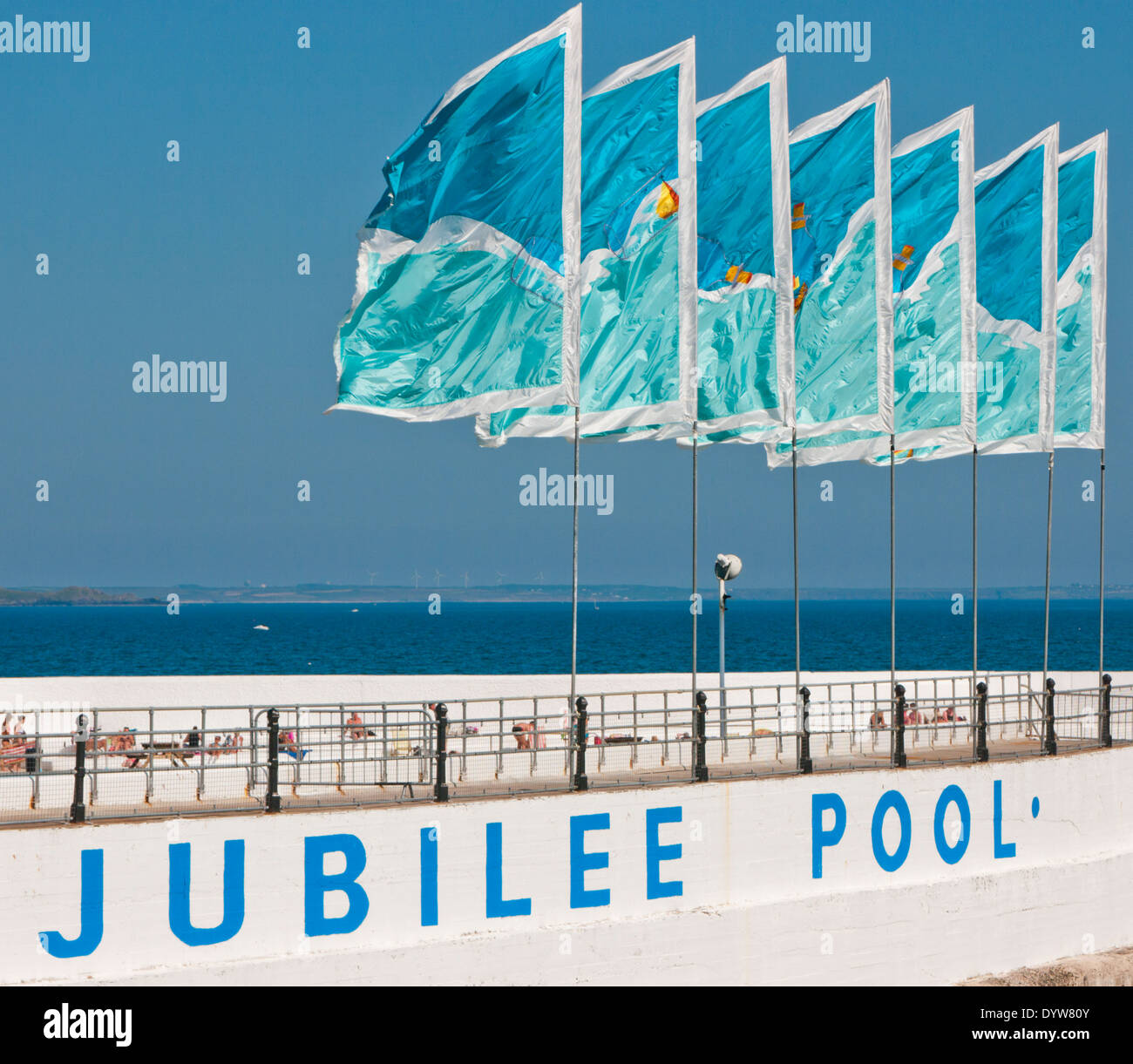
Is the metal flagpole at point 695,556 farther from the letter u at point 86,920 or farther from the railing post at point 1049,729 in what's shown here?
the letter u at point 86,920

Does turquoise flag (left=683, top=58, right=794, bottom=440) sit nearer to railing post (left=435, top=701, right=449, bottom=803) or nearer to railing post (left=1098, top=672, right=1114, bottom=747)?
railing post (left=435, top=701, right=449, bottom=803)

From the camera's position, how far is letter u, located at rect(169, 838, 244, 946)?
12.4 metres

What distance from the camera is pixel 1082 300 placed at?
22297 millimetres

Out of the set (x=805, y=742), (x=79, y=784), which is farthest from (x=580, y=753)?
(x=79, y=784)

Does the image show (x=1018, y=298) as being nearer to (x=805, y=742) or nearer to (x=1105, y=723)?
(x=1105, y=723)

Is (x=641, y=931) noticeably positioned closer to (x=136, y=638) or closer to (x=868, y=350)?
(x=868, y=350)

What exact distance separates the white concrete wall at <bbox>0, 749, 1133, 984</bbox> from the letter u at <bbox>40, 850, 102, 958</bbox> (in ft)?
0.19

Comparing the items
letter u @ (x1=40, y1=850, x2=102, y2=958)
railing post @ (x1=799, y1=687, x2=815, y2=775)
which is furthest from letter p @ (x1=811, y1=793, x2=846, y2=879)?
letter u @ (x1=40, y1=850, x2=102, y2=958)

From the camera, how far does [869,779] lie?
16.1 metres

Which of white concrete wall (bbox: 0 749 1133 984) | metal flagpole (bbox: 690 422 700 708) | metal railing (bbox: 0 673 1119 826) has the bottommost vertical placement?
white concrete wall (bbox: 0 749 1133 984)

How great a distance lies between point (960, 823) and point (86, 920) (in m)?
10.5

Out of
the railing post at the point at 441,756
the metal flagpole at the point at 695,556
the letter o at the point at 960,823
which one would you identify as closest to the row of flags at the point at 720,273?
the metal flagpole at the point at 695,556
